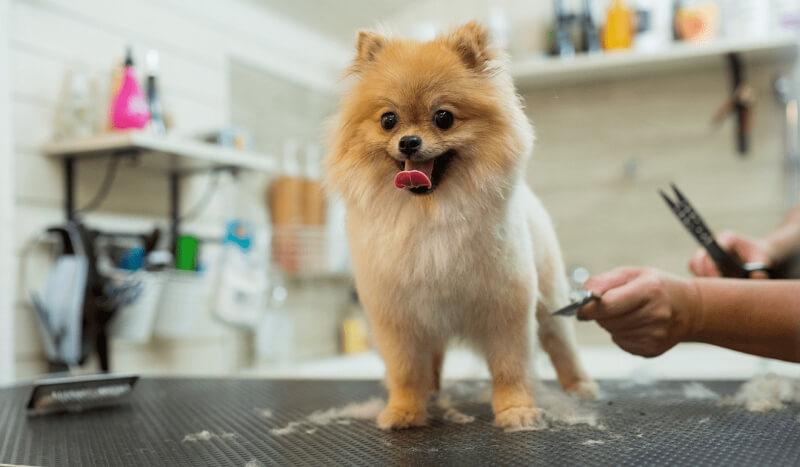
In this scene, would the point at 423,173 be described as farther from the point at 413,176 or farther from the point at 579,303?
the point at 579,303

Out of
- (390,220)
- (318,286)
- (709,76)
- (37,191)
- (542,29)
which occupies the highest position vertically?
(542,29)

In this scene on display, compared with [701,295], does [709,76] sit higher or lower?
higher

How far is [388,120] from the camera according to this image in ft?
3.04

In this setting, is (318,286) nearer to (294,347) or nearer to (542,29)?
(294,347)

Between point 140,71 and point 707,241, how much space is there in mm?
1773

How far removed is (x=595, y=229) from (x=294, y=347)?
1.35 metres

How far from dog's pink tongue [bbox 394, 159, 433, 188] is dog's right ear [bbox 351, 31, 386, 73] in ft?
0.66

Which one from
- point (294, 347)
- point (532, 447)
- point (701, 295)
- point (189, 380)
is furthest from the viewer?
point (294, 347)

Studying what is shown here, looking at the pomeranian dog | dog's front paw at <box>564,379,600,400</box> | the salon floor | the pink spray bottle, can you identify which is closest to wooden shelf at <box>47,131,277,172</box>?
the pink spray bottle

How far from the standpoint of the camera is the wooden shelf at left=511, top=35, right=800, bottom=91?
251 centimetres

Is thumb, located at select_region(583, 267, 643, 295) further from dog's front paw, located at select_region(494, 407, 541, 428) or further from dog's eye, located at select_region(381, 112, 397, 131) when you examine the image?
dog's eye, located at select_region(381, 112, 397, 131)

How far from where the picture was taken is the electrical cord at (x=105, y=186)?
1988mm

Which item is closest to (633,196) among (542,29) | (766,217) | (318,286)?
(766,217)

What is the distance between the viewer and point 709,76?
274 centimetres
